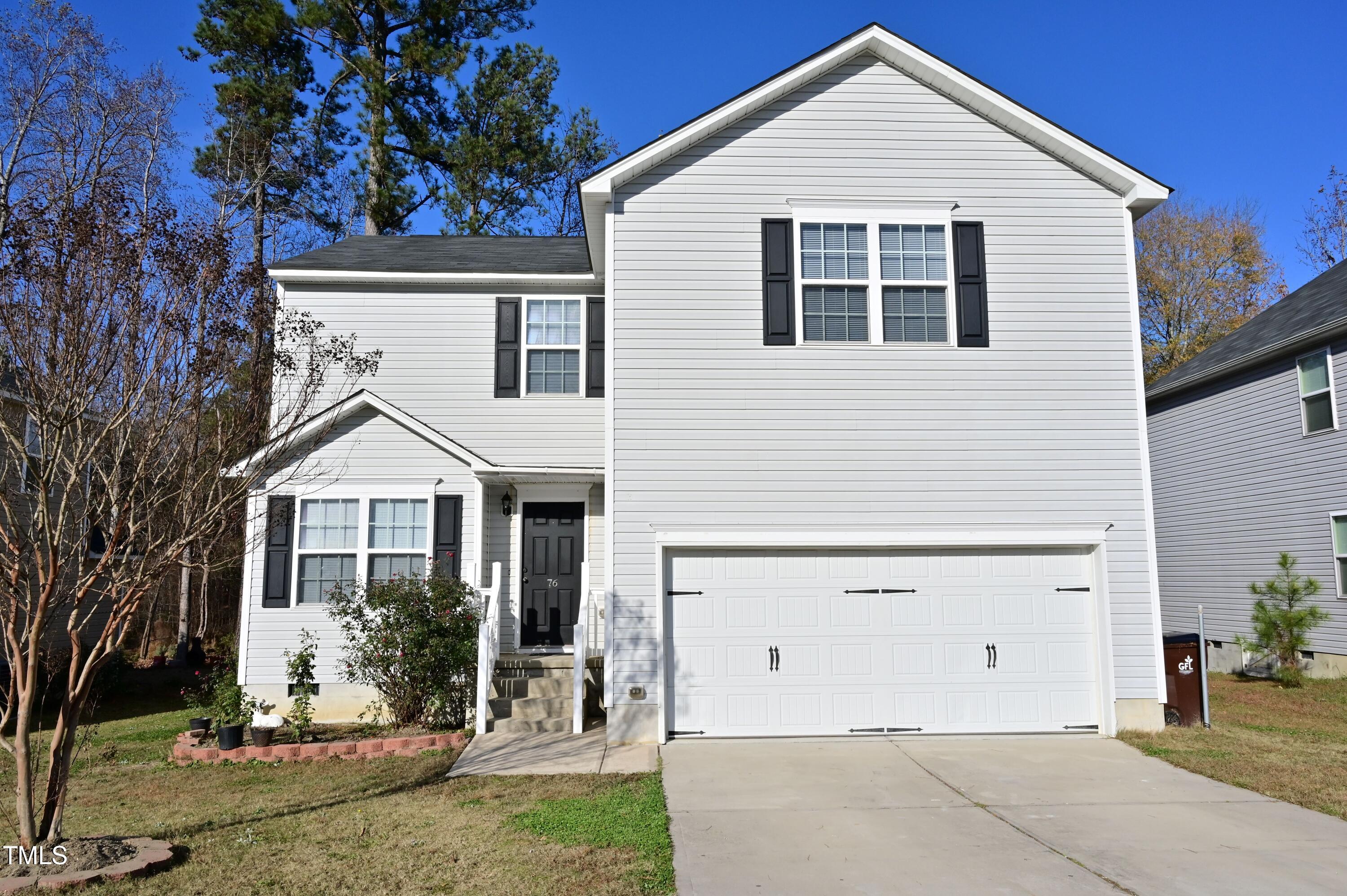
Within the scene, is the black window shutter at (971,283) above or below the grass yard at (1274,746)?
above

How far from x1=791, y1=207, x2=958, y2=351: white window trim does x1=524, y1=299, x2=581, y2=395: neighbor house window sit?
12.4 feet

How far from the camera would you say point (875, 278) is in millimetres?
10523

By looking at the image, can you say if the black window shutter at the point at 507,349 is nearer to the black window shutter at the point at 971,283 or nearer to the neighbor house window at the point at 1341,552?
the black window shutter at the point at 971,283

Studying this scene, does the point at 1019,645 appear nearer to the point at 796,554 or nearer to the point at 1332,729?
the point at 796,554

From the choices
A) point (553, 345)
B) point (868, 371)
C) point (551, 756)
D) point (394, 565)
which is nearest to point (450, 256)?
point (553, 345)

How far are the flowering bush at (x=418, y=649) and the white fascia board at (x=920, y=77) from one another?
4785 mm

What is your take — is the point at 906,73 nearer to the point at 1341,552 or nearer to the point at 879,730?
the point at 879,730

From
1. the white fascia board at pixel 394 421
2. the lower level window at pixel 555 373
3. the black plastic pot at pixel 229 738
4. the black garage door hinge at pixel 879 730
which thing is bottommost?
the black garage door hinge at pixel 879 730

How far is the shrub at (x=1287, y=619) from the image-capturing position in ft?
47.6

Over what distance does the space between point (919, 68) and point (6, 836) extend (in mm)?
11094

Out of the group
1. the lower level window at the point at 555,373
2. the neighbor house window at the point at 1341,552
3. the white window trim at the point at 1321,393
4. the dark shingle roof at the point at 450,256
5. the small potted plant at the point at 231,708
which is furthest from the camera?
the white window trim at the point at 1321,393

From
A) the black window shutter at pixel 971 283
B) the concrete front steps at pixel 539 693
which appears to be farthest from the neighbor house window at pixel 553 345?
the black window shutter at pixel 971 283

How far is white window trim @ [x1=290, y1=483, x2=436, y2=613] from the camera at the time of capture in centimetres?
1162

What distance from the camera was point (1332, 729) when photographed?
10953mm
